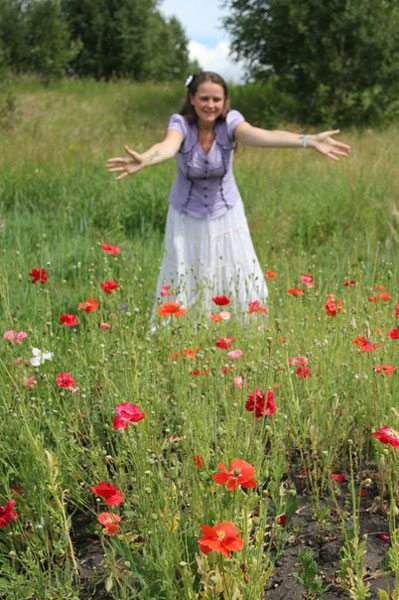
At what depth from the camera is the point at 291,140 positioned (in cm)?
390

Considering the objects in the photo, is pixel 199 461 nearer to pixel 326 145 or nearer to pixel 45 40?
pixel 326 145

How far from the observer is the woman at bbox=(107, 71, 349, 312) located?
4.03m

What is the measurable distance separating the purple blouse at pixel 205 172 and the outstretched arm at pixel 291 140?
0.34ft

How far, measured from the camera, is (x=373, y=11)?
15.3 metres

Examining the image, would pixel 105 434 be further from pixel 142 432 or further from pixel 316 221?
pixel 316 221

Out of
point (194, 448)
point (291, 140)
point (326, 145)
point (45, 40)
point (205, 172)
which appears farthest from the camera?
point (45, 40)

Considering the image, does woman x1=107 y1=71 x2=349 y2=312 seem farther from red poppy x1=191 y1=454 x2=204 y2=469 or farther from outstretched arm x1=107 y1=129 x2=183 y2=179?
red poppy x1=191 y1=454 x2=204 y2=469

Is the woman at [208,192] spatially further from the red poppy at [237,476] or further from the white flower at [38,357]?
the red poppy at [237,476]

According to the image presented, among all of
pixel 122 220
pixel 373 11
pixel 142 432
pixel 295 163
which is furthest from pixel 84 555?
pixel 373 11

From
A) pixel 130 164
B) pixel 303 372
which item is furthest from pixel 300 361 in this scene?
pixel 130 164

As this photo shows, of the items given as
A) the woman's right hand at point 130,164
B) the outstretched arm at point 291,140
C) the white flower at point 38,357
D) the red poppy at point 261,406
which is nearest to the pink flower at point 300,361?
the red poppy at point 261,406

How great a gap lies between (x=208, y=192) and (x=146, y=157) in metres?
0.86

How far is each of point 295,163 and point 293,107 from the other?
10114 mm

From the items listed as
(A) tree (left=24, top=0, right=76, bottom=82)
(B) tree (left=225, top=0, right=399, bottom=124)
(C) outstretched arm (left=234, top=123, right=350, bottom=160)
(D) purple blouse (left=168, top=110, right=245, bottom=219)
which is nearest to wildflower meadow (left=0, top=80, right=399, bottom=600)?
(D) purple blouse (left=168, top=110, right=245, bottom=219)
